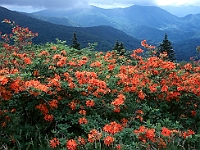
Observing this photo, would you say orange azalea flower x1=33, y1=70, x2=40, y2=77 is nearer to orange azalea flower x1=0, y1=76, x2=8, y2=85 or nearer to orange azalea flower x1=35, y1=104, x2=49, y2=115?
orange azalea flower x1=35, y1=104, x2=49, y2=115

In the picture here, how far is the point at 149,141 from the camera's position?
14.0 feet

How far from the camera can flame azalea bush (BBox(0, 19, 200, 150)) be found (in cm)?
412

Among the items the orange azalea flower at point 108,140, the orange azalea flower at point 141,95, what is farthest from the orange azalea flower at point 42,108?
the orange azalea flower at point 141,95

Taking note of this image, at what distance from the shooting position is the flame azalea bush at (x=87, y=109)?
13.5ft

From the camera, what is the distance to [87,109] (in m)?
4.88

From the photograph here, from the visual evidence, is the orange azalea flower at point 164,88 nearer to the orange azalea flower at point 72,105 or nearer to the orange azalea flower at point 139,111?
the orange azalea flower at point 139,111

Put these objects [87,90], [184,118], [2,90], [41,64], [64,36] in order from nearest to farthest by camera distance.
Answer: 1. [2,90]
2. [87,90]
3. [41,64]
4. [184,118]
5. [64,36]

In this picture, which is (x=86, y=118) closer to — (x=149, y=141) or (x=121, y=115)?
(x=121, y=115)

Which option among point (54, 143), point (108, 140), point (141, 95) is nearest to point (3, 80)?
point (54, 143)

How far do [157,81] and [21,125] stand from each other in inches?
153

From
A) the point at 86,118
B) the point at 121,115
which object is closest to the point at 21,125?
the point at 86,118

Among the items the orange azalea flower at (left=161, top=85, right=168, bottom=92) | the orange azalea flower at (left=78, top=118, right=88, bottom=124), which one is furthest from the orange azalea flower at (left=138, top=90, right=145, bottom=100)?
the orange azalea flower at (left=78, top=118, right=88, bottom=124)

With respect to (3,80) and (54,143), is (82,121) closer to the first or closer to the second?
(54,143)

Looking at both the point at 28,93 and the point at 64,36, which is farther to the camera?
the point at 64,36
